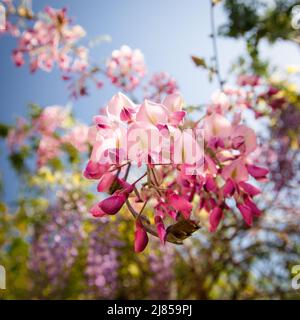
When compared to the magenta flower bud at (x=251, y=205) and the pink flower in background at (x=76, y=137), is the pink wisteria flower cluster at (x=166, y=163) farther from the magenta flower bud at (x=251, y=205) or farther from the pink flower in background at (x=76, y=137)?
the pink flower in background at (x=76, y=137)

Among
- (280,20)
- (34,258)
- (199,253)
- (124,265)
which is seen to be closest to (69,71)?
(280,20)

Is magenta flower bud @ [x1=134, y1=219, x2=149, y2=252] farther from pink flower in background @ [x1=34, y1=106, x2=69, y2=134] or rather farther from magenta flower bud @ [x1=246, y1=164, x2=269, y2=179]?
pink flower in background @ [x1=34, y1=106, x2=69, y2=134]

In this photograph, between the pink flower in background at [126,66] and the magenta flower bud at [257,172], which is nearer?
the magenta flower bud at [257,172]

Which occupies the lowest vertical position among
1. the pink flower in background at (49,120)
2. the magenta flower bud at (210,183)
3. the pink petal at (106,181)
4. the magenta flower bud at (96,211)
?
the magenta flower bud at (96,211)

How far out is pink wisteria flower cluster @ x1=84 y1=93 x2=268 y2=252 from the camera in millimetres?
659

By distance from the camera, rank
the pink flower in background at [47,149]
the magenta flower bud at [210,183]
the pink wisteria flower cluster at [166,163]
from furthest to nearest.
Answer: the pink flower in background at [47,149]
the magenta flower bud at [210,183]
the pink wisteria flower cluster at [166,163]

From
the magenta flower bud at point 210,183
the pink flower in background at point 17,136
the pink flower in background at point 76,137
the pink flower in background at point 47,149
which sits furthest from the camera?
the pink flower in background at point 17,136

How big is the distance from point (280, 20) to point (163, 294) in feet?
7.88

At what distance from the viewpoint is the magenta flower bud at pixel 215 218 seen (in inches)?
33.0

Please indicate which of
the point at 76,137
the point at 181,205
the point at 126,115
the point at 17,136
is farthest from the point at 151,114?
the point at 17,136

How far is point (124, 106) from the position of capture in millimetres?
727

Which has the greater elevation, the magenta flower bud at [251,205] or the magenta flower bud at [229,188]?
the magenta flower bud at [229,188]

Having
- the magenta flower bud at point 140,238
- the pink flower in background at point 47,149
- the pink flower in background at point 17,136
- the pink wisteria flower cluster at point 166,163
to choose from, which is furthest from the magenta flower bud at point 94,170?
the pink flower in background at point 17,136
